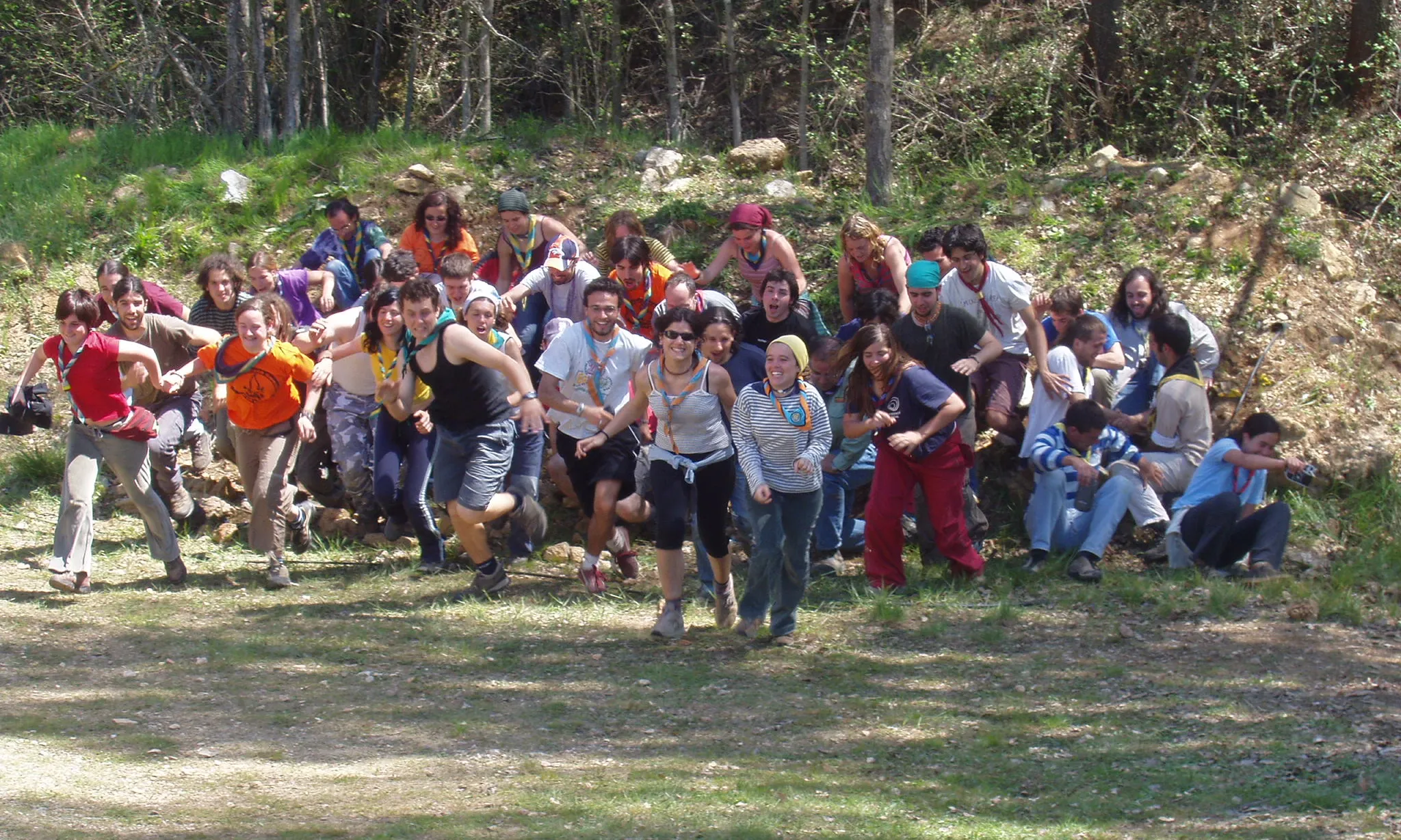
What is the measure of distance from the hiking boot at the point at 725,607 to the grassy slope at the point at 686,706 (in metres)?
0.17

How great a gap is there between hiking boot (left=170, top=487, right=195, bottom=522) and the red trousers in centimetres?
459

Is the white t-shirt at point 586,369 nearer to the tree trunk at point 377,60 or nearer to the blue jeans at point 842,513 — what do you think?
the blue jeans at point 842,513

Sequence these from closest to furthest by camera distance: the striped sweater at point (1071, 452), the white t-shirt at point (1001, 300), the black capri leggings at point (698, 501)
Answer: the black capri leggings at point (698, 501) → the striped sweater at point (1071, 452) → the white t-shirt at point (1001, 300)

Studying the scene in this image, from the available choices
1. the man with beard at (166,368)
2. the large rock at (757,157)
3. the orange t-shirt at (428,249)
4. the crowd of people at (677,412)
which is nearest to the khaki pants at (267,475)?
the crowd of people at (677,412)

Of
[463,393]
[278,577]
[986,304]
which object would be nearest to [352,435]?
[278,577]

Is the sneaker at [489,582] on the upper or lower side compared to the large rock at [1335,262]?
lower

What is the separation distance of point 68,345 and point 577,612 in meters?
3.32

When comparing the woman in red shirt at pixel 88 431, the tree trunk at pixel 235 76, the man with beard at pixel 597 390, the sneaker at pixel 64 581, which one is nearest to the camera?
the man with beard at pixel 597 390

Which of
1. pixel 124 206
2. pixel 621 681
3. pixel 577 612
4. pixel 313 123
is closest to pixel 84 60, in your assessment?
pixel 313 123

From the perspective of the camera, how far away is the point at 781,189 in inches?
486

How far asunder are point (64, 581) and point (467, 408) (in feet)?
8.63

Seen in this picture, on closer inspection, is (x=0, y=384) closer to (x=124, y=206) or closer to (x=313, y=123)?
(x=124, y=206)

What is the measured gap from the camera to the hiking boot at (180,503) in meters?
9.00

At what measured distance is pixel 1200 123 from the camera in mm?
12359
